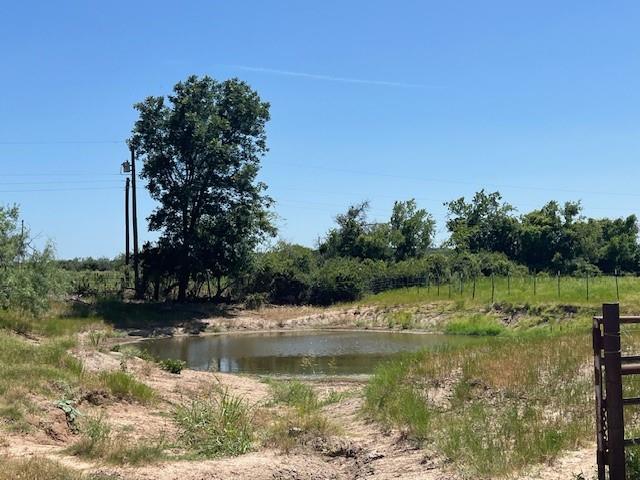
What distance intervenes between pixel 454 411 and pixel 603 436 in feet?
15.3

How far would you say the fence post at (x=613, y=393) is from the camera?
22.2 ft

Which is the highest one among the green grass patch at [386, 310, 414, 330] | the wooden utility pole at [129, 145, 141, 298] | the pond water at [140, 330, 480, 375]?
the wooden utility pole at [129, 145, 141, 298]

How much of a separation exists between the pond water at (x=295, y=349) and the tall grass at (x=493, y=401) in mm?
6306

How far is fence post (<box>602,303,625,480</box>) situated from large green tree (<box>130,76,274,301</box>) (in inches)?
1523

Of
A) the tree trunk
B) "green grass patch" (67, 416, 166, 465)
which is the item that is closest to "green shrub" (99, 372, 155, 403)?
"green grass patch" (67, 416, 166, 465)

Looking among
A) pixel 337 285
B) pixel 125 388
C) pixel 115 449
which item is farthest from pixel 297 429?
pixel 337 285

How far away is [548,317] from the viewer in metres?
34.8

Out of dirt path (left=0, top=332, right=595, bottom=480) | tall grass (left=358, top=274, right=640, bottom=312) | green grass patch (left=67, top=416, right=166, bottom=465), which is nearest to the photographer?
dirt path (left=0, top=332, right=595, bottom=480)

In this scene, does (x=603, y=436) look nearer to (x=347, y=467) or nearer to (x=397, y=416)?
(x=347, y=467)

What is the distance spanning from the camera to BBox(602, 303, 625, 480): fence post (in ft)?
22.2

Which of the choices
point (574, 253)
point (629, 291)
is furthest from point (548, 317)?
point (574, 253)

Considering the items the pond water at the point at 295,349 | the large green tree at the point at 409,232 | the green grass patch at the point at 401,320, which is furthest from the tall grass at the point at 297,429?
the large green tree at the point at 409,232

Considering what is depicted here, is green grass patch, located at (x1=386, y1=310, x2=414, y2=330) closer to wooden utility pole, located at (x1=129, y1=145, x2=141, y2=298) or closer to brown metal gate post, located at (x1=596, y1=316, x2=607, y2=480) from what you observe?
wooden utility pole, located at (x1=129, y1=145, x2=141, y2=298)

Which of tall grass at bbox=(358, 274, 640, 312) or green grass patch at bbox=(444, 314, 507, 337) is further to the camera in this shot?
tall grass at bbox=(358, 274, 640, 312)
